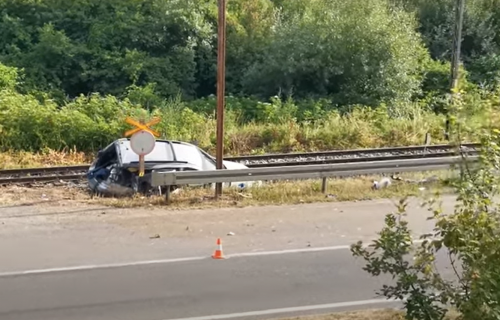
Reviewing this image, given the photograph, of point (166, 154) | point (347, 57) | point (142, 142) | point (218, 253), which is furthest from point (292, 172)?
point (347, 57)

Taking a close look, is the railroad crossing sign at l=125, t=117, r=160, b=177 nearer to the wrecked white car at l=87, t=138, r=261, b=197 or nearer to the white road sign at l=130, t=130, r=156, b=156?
the white road sign at l=130, t=130, r=156, b=156

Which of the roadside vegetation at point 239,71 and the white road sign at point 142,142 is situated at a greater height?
the roadside vegetation at point 239,71

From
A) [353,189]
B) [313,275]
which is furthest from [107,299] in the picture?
[353,189]

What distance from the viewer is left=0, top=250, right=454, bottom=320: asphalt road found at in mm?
9203

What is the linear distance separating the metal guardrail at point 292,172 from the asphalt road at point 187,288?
309 centimetres

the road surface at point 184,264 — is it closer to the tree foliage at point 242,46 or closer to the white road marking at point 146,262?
the white road marking at point 146,262

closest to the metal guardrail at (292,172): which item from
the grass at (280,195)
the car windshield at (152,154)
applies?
the grass at (280,195)

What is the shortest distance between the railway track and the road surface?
9.39 ft

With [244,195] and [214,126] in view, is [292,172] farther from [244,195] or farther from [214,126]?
[214,126]

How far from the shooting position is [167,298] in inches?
378

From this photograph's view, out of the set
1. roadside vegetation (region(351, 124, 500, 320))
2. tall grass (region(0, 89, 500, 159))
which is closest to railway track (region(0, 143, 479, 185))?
tall grass (region(0, 89, 500, 159))

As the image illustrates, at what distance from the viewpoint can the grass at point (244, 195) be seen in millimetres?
14375

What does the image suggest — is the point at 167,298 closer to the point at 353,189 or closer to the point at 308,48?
the point at 353,189

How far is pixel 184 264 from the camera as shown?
429 inches
